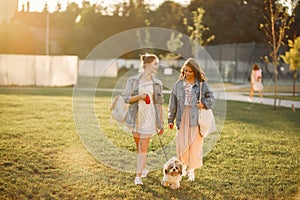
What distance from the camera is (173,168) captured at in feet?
19.0

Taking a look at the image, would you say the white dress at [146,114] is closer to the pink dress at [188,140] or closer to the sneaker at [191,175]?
the pink dress at [188,140]

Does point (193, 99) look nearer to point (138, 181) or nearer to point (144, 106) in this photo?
point (144, 106)

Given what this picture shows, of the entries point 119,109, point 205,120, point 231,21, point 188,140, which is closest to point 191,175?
point 188,140

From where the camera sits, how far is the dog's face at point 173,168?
576cm

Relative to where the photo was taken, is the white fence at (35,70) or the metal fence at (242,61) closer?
the white fence at (35,70)

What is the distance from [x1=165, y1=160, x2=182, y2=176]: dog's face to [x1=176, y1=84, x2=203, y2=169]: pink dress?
65cm

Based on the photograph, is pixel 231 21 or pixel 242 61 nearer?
pixel 242 61

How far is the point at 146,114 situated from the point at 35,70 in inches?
910

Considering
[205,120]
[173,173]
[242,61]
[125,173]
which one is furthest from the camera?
[242,61]

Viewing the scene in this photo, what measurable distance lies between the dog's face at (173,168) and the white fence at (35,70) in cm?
2323

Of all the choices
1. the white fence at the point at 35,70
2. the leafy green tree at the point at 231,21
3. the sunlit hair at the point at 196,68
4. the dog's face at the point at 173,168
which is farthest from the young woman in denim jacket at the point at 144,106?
the leafy green tree at the point at 231,21

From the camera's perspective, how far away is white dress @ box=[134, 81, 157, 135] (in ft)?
20.4

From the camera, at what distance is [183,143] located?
6457 millimetres

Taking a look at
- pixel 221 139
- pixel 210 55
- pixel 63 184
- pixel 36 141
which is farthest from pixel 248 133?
pixel 210 55
